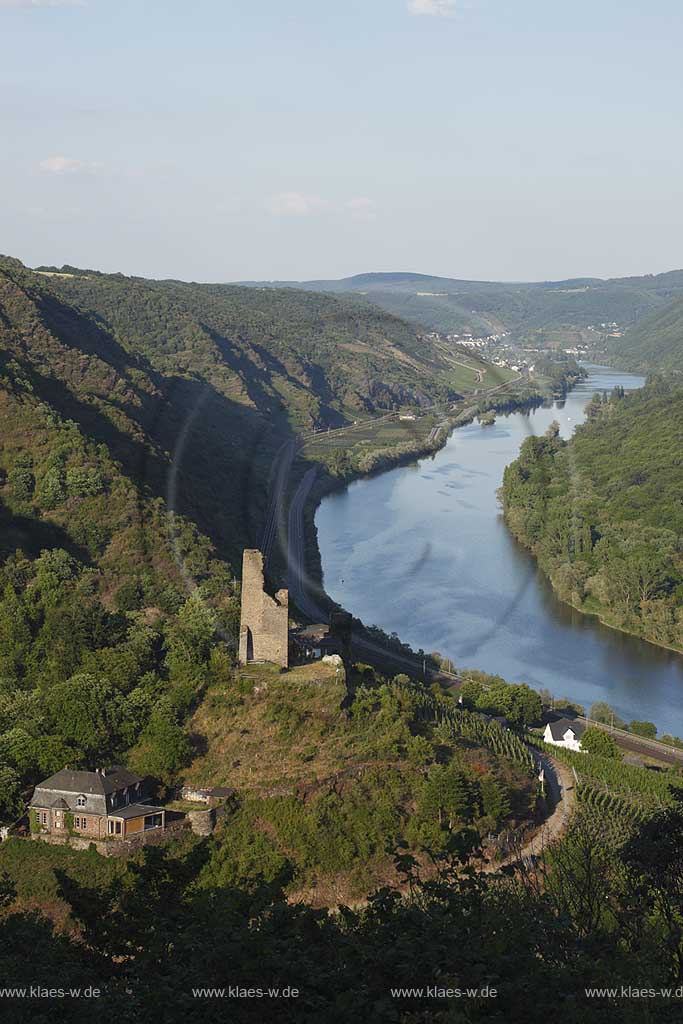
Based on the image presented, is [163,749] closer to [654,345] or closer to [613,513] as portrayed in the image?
[613,513]

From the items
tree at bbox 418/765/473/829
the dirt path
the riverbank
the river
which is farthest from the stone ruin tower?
the riverbank

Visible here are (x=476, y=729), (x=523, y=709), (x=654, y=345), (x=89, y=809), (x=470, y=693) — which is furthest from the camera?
(x=654, y=345)

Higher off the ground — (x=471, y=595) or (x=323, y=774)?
(x=323, y=774)

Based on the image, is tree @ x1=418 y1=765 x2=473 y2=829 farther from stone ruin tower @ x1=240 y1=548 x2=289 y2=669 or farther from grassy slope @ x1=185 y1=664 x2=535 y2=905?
stone ruin tower @ x1=240 y1=548 x2=289 y2=669

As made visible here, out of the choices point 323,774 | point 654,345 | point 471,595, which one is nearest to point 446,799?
point 323,774

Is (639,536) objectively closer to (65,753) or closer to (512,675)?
(512,675)

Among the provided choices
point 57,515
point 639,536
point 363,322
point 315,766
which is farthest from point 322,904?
point 363,322
